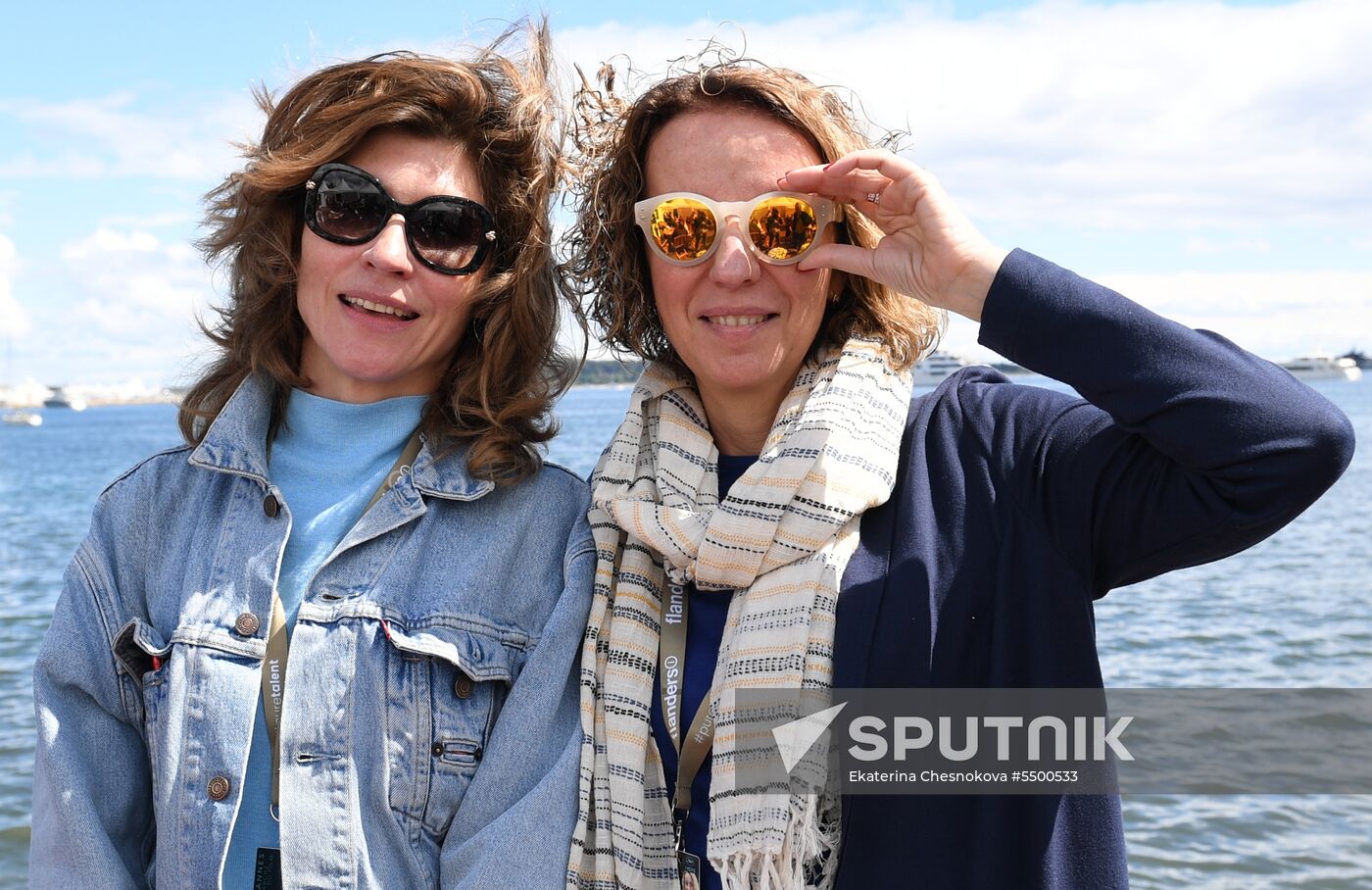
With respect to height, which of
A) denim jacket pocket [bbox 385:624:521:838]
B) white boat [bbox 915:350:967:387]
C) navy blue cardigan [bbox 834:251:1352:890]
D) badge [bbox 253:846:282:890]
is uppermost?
white boat [bbox 915:350:967:387]

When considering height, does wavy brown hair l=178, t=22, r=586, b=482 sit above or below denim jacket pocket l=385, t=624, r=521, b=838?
above

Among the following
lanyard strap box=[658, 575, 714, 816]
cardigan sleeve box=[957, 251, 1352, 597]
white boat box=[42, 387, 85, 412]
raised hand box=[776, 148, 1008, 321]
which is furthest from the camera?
white boat box=[42, 387, 85, 412]

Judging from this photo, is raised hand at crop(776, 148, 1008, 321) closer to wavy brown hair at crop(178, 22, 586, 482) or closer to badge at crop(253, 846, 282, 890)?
wavy brown hair at crop(178, 22, 586, 482)

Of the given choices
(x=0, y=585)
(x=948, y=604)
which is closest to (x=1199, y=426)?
(x=948, y=604)

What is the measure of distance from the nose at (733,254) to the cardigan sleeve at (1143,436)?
0.63 meters

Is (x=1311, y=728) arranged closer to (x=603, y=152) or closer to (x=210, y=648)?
(x=603, y=152)

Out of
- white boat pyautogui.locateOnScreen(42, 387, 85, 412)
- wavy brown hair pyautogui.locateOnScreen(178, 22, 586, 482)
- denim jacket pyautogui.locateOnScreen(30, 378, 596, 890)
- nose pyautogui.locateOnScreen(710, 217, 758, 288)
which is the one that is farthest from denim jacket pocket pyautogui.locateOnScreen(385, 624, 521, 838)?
white boat pyautogui.locateOnScreen(42, 387, 85, 412)

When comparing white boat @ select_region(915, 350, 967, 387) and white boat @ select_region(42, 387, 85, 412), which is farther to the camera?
white boat @ select_region(42, 387, 85, 412)

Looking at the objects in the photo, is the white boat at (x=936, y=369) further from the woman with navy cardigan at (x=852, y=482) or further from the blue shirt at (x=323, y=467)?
the blue shirt at (x=323, y=467)

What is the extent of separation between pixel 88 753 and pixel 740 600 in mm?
1487

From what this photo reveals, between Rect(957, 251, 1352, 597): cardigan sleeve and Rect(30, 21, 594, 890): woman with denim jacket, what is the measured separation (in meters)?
1.13

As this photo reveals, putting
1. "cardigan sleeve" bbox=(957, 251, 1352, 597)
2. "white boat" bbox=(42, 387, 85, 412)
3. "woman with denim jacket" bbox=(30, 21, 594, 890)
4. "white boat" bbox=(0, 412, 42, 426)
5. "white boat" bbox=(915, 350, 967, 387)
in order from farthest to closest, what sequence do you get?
"white boat" bbox=(42, 387, 85, 412), "white boat" bbox=(0, 412, 42, 426), "white boat" bbox=(915, 350, 967, 387), "woman with denim jacket" bbox=(30, 21, 594, 890), "cardigan sleeve" bbox=(957, 251, 1352, 597)

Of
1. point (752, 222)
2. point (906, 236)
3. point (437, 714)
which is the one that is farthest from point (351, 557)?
point (906, 236)

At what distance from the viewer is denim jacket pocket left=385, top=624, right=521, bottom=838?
99.0 inches
